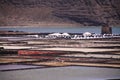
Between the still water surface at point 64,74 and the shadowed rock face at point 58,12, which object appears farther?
the shadowed rock face at point 58,12

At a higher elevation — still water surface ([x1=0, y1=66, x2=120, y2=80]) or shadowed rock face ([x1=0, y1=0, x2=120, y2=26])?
shadowed rock face ([x1=0, y1=0, x2=120, y2=26])

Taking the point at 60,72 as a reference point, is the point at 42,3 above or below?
above

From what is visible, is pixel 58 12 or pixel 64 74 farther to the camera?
pixel 58 12

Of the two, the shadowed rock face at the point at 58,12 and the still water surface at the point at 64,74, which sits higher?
the shadowed rock face at the point at 58,12

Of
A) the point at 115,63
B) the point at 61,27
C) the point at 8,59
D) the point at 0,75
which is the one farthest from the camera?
the point at 61,27

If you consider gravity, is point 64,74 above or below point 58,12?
below

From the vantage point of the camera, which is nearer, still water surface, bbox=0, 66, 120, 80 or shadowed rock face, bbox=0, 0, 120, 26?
still water surface, bbox=0, 66, 120, 80

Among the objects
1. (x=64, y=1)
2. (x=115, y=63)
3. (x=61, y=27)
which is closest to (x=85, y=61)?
(x=115, y=63)

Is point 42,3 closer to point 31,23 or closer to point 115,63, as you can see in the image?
point 31,23
